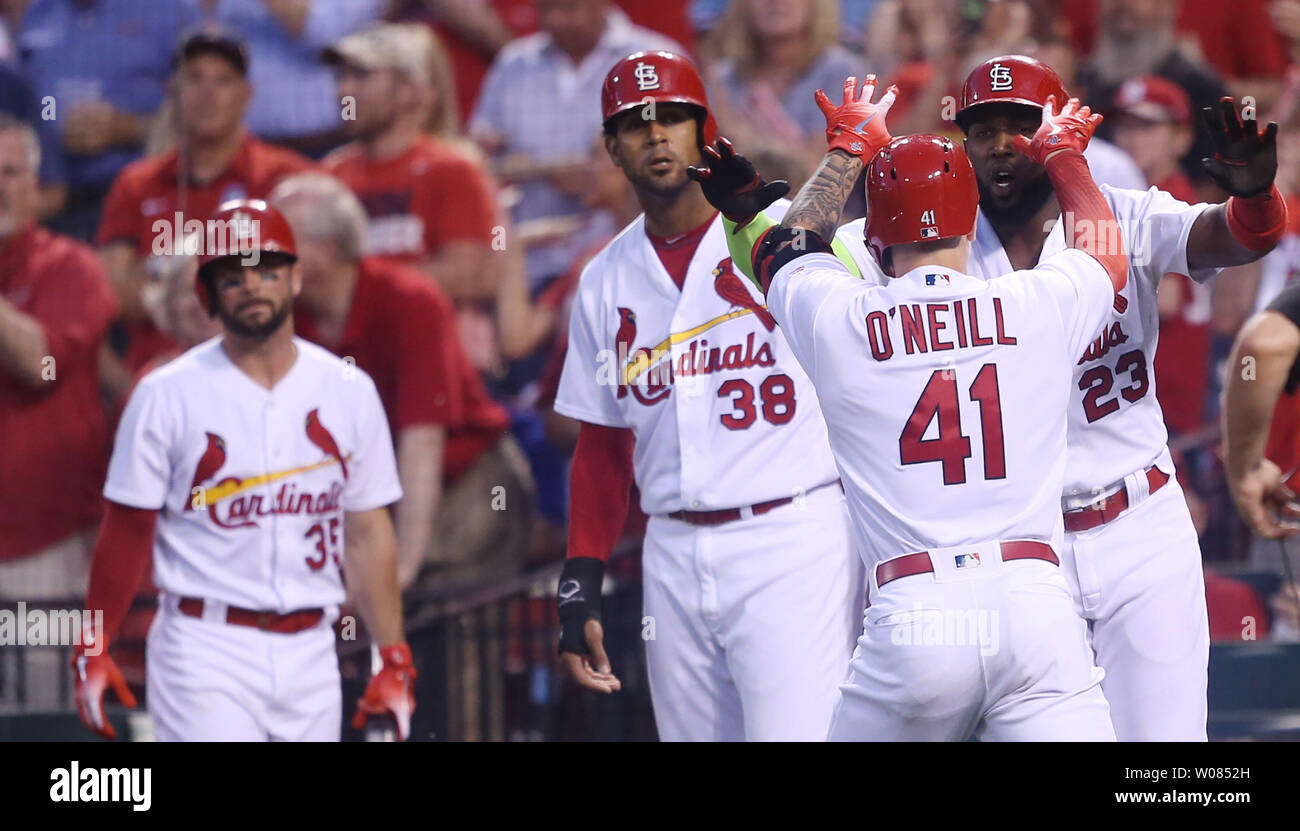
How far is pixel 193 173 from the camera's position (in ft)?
20.9

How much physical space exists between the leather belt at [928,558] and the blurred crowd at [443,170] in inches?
94.2

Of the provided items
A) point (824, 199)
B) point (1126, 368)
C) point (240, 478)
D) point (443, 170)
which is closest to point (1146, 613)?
point (1126, 368)

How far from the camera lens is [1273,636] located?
5.47m

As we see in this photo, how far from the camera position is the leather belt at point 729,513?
13.7ft

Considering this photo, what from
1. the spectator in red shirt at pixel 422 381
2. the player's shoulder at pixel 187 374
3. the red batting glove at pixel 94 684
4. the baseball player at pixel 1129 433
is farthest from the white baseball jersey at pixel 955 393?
the spectator in red shirt at pixel 422 381

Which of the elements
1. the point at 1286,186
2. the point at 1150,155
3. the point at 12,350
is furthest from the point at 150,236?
the point at 1286,186

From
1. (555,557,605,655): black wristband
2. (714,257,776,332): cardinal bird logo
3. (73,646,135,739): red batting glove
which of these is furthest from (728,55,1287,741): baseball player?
(73,646,135,739): red batting glove

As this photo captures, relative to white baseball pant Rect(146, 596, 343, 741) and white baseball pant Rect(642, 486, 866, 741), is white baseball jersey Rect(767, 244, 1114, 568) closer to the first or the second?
white baseball pant Rect(642, 486, 866, 741)

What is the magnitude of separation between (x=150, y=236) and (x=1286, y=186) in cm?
432

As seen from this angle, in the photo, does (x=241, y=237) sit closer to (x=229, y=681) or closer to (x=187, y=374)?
(x=187, y=374)

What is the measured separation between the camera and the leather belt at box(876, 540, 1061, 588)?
327 centimetres

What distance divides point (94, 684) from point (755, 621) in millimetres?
1951

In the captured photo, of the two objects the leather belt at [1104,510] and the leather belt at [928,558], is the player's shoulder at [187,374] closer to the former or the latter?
the leather belt at [928,558]
